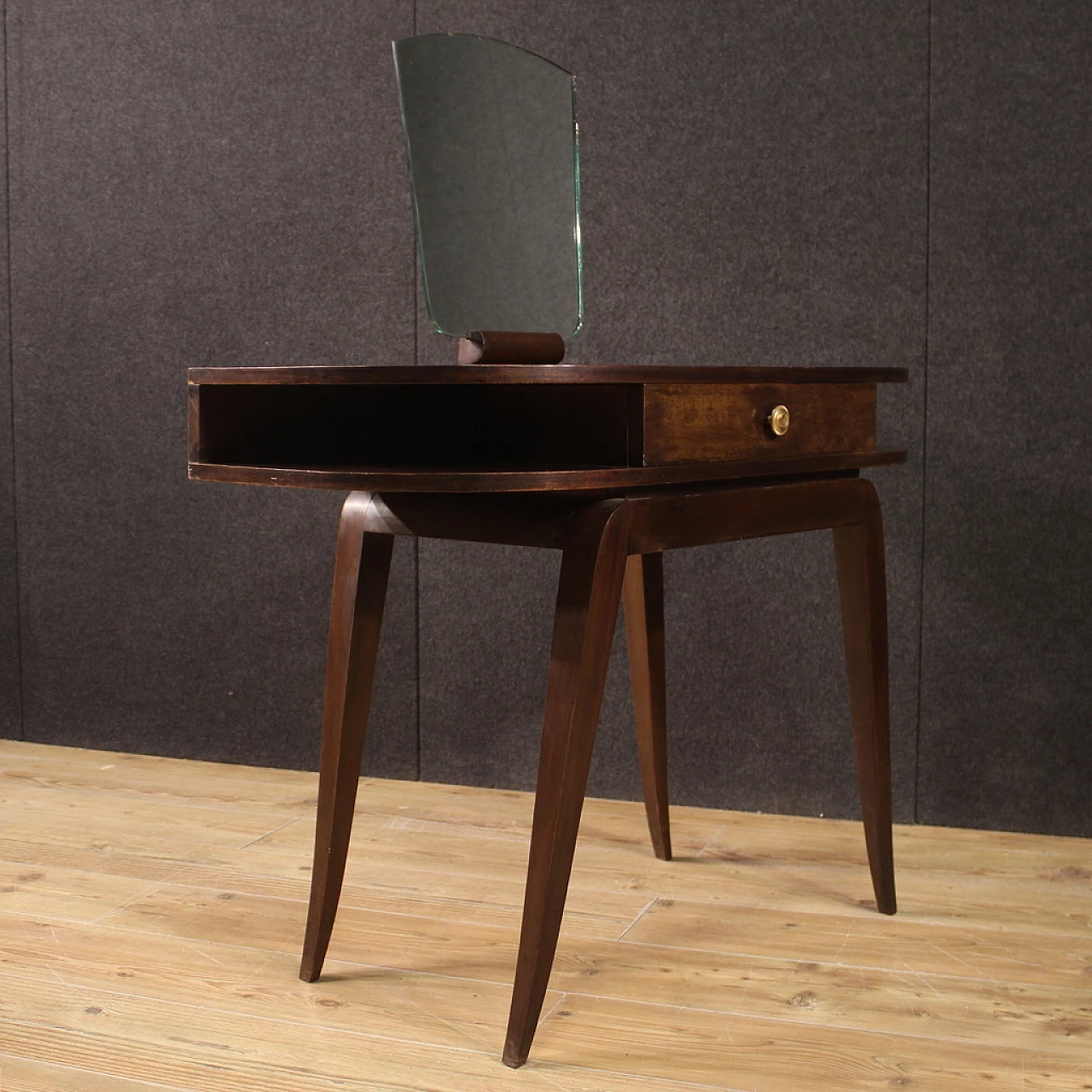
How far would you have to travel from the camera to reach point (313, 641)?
7.84ft

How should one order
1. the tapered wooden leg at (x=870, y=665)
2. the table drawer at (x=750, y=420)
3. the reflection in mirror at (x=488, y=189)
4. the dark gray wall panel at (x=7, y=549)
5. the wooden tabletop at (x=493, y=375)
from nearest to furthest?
the wooden tabletop at (x=493, y=375), the table drawer at (x=750, y=420), the reflection in mirror at (x=488, y=189), the tapered wooden leg at (x=870, y=665), the dark gray wall panel at (x=7, y=549)

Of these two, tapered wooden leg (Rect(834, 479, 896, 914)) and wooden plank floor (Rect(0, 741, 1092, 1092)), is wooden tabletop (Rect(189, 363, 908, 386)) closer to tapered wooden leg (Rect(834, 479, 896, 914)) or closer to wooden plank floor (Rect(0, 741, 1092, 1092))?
tapered wooden leg (Rect(834, 479, 896, 914))

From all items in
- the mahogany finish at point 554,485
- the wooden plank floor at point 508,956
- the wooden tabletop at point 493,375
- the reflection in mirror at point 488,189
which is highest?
the reflection in mirror at point 488,189

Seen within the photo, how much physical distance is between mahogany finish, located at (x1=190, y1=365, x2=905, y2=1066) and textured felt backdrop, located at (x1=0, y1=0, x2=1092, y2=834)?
399 mm

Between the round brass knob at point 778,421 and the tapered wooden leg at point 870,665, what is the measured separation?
0.24 metres

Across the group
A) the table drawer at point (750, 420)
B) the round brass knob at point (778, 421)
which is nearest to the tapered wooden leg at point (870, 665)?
the table drawer at point (750, 420)

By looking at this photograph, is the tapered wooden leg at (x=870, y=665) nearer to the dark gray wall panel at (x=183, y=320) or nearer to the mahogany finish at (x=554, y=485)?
the mahogany finish at (x=554, y=485)

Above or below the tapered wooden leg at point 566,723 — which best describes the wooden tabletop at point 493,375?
above

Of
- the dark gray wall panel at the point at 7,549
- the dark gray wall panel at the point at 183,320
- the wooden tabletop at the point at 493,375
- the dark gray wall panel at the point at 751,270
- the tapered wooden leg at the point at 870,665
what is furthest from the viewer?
the dark gray wall panel at the point at 7,549

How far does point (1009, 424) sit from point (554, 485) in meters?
1.03

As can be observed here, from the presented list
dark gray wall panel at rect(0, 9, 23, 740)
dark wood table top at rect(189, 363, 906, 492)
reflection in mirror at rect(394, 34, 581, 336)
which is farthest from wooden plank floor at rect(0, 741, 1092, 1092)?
reflection in mirror at rect(394, 34, 581, 336)

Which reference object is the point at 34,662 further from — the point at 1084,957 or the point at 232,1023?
the point at 1084,957

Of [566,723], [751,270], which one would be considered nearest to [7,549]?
[751,270]

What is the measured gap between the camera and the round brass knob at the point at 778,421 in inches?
57.2
